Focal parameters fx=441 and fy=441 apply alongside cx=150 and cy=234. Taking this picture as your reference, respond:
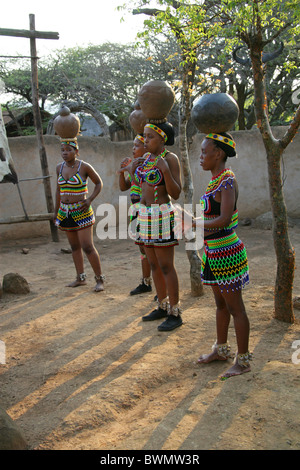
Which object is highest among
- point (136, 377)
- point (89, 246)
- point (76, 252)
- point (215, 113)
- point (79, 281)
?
point (215, 113)

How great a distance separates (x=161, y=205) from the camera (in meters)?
3.80

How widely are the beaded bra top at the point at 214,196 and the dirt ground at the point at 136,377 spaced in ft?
3.36

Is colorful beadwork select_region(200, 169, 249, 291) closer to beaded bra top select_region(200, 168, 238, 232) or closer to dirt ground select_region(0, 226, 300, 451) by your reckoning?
beaded bra top select_region(200, 168, 238, 232)

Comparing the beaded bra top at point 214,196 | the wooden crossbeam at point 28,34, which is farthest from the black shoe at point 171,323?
the wooden crossbeam at point 28,34

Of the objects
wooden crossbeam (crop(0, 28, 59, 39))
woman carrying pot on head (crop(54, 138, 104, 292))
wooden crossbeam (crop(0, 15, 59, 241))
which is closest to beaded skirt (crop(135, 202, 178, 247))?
woman carrying pot on head (crop(54, 138, 104, 292))

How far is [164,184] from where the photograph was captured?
149 inches

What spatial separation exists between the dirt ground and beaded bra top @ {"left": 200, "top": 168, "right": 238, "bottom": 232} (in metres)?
1.03

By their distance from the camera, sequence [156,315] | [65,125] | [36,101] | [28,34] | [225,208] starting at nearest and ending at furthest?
[225,208]
[156,315]
[65,125]
[28,34]
[36,101]

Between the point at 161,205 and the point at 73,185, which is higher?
the point at 73,185

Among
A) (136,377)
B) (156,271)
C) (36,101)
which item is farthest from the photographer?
(36,101)

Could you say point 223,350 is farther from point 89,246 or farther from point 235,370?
point 89,246

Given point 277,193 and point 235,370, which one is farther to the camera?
point 277,193

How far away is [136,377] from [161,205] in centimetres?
148

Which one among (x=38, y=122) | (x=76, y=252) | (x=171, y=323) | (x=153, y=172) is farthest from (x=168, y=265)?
(x=38, y=122)
